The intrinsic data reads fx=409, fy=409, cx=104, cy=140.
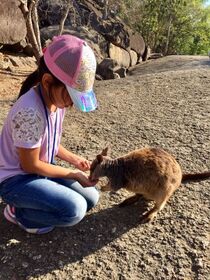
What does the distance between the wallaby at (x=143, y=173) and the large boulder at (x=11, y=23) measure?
719 cm

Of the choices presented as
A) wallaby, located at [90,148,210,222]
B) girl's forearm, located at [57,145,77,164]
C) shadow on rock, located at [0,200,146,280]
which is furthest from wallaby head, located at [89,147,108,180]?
shadow on rock, located at [0,200,146,280]

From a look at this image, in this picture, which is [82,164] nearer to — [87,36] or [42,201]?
[42,201]

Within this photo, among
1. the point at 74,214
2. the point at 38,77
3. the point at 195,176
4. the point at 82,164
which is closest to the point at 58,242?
the point at 74,214

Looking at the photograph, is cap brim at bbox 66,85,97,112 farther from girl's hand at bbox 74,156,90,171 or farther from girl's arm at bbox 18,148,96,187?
girl's hand at bbox 74,156,90,171

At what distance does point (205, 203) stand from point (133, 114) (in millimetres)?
2526

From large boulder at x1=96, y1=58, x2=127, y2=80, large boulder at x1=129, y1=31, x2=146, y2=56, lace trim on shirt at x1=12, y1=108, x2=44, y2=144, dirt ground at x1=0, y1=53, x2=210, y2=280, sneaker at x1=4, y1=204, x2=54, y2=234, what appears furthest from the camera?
large boulder at x1=129, y1=31, x2=146, y2=56

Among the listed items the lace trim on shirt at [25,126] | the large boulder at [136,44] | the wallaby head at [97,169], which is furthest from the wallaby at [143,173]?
the large boulder at [136,44]

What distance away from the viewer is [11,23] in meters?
9.77

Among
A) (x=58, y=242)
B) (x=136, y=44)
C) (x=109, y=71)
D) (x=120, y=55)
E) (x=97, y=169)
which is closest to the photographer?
(x=58, y=242)

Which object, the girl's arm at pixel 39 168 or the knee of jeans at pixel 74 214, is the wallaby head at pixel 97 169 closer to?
the girl's arm at pixel 39 168

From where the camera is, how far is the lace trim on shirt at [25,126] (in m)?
2.79

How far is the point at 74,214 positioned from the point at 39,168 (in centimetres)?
44

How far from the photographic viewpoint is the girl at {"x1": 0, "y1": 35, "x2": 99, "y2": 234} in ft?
8.84

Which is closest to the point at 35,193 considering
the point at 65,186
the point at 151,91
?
the point at 65,186
